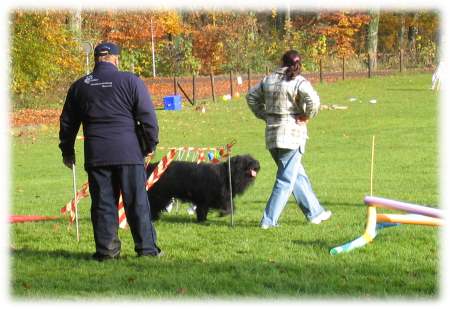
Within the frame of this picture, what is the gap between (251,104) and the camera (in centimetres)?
1041

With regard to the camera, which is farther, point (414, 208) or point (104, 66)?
point (104, 66)

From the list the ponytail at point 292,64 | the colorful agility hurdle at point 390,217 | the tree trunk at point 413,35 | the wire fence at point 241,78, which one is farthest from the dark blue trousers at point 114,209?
the tree trunk at point 413,35

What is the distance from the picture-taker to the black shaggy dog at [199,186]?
11.1 meters

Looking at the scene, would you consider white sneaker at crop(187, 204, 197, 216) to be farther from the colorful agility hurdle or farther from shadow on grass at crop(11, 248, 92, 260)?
the colorful agility hurdle

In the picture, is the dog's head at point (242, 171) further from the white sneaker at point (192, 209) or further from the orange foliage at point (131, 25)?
the orange foliage at point (131, 25)

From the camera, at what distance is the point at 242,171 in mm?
10969

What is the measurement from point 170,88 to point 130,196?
3692cm

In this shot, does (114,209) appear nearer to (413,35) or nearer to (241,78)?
(241,78)

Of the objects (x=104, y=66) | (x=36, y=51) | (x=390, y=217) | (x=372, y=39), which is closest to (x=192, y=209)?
(x=104, y=66)

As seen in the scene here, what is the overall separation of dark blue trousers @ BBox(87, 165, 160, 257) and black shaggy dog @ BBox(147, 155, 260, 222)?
8.74 ft

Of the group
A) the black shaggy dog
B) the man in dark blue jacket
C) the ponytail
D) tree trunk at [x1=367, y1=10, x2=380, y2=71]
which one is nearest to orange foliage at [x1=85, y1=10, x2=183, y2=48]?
tree trunk at [x1=367, y1=10, x2=380, y2=71]

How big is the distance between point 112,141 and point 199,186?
9.87 ft
